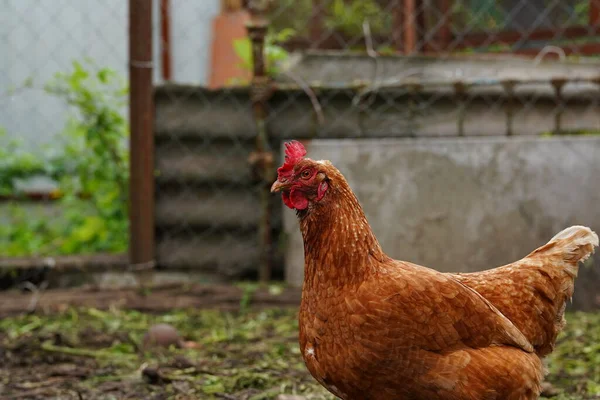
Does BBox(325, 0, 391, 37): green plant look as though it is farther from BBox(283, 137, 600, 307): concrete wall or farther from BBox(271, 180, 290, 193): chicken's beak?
BBox(271, 180, 290, 193): chicken's beak

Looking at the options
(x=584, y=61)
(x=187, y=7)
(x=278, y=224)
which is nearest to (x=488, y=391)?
(x=278, y=224)

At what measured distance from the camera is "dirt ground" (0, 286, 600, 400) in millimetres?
2875

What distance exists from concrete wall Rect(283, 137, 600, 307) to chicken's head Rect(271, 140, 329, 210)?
2.07m

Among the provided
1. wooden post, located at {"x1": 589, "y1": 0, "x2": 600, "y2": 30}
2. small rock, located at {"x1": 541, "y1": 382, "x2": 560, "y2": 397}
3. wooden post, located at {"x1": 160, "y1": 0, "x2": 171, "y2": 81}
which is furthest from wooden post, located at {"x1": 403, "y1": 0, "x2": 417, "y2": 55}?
small rock, located at {"x1": 541, "y1": 382, "x2": 560, "y2": 397}

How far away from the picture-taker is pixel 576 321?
3.83 metres

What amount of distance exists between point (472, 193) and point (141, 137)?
2.06 meters

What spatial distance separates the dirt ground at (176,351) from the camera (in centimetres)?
288

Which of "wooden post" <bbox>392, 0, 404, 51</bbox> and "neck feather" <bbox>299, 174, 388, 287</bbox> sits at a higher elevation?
"wooden post" <bbox>392, 0, 404, 51</bbox>

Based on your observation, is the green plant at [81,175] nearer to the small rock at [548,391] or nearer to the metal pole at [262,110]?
the metal pole at [262,110]

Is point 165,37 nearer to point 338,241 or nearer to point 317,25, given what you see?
point 317,25

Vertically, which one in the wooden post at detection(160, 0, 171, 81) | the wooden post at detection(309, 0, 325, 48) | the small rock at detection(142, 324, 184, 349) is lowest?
the small rock at detection(142, 324, 184, 349)

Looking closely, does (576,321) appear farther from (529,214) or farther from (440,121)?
(440,121)

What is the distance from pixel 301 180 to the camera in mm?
2117

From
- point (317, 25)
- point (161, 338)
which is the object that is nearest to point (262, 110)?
point (161, 338)
